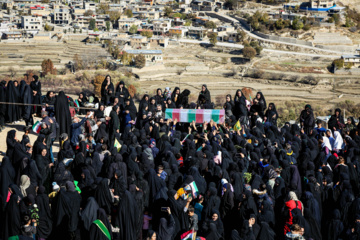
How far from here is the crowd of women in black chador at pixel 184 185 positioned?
567 cm

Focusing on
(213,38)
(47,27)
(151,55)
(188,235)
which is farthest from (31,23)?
(188,235)

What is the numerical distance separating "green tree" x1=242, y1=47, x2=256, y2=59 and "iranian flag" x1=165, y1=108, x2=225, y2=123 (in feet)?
137

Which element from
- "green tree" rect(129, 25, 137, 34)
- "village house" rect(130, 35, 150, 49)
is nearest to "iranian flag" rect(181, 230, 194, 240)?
"village house" rect(130, 35, 150, 49)

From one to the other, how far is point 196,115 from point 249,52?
41890 mm

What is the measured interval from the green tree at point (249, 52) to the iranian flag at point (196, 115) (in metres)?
41.6

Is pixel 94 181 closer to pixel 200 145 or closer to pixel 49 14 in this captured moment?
pixel 200 145

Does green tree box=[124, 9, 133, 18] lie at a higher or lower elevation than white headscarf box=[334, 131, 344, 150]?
higher

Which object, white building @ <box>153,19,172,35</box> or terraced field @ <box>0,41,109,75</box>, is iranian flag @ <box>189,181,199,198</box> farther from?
white building @ <box>153,19,172,35</box>

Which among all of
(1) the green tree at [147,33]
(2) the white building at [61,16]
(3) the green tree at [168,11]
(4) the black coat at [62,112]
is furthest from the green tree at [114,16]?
(4) the black coat at [62,112]

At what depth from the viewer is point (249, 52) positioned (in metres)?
50.0

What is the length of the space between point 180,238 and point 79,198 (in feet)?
4.13

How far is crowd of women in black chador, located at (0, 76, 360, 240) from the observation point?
5.67 meters

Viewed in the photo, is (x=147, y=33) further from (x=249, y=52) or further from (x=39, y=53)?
(x=249, y=52)

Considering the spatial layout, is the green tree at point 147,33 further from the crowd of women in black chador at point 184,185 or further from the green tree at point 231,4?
the crowd of women in black chador at point 184,185
